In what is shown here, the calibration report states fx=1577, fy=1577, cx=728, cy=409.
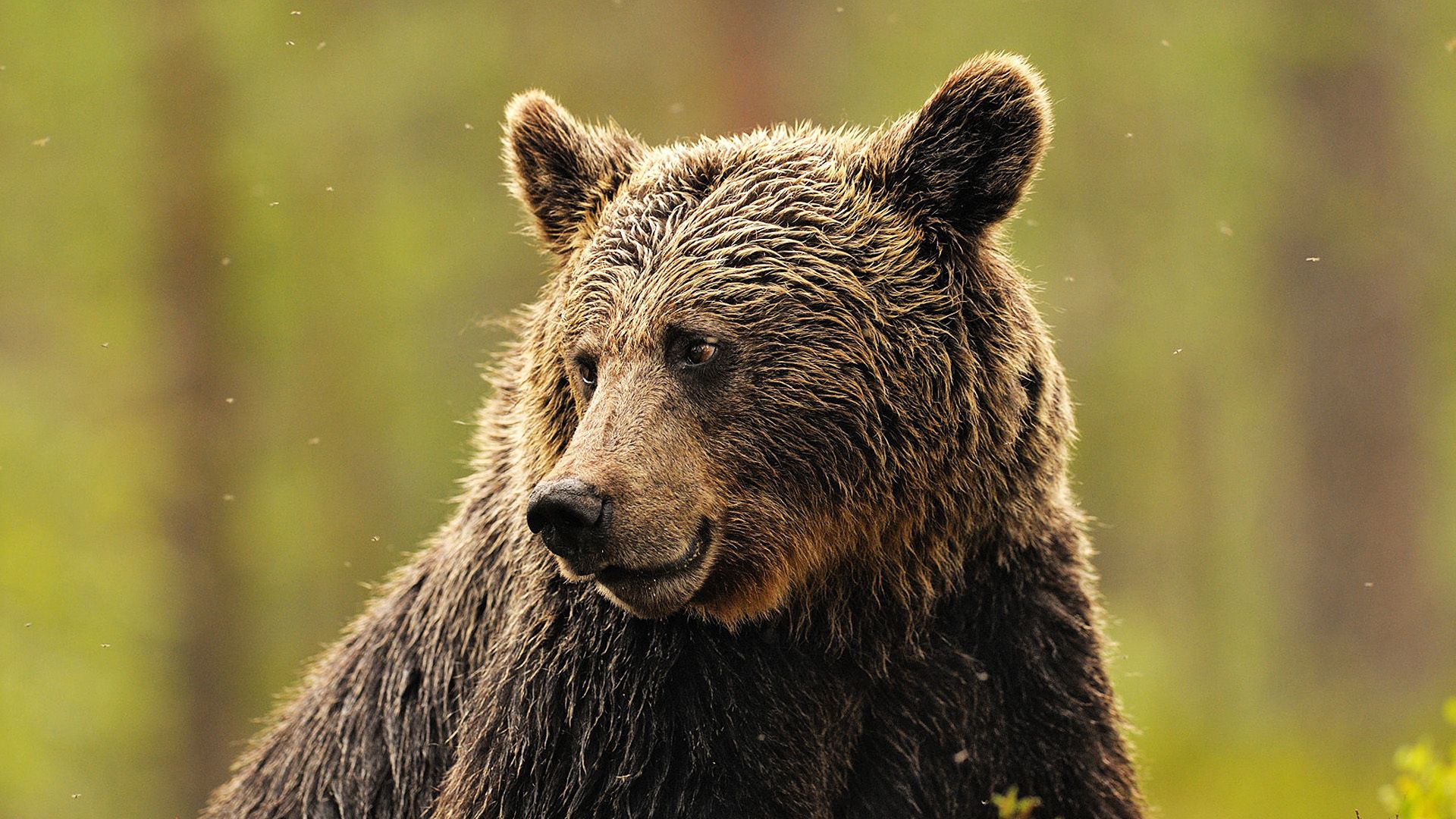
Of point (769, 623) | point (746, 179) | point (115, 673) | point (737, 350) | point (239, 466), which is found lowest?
point (115, 673)

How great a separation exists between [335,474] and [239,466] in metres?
4.77

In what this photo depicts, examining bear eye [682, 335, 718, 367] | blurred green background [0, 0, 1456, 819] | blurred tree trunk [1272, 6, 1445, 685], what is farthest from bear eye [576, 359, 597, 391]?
blurred tree trunk [1272, 6, 1445, 685]

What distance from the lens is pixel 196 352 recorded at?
1361cm

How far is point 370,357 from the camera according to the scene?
1855 cm

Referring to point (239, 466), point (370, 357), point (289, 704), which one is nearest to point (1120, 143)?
point (370, 357)

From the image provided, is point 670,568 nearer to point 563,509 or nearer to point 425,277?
point 563,509

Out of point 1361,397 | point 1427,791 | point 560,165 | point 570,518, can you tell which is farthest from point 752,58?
point 570,518

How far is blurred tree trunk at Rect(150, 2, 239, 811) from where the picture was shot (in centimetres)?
1350

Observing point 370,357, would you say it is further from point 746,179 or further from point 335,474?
point 746,179

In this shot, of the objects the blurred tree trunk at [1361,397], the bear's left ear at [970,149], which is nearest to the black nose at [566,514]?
the bear's left ear at [970,149]

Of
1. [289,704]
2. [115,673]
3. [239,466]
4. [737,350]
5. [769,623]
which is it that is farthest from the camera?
[239,466]

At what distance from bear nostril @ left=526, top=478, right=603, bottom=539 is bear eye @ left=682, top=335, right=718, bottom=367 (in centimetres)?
57

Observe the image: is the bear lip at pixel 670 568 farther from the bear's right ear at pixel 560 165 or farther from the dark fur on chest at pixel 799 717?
the bear's right ear at pixel 560 165

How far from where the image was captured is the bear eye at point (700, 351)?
391 cm
